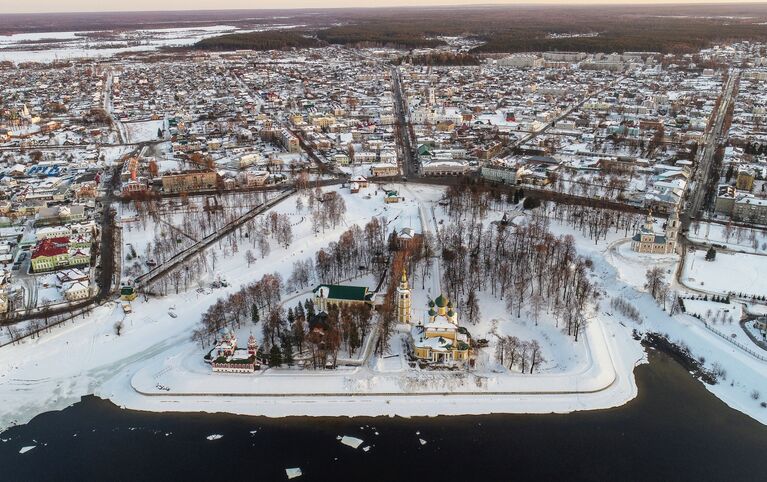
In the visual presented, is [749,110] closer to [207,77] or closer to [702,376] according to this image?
[702,376]

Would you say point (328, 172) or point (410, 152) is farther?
point (410, 152)

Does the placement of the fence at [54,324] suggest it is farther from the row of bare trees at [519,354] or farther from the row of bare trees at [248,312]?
the row of bare trees at [519,354]

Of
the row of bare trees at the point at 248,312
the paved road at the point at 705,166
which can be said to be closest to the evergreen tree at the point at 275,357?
the row of bare trees at the point at 248,312

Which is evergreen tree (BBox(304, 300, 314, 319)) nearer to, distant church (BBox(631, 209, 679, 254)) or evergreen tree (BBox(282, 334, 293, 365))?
evergreen tree (BBox(282, 334, 293, 365))

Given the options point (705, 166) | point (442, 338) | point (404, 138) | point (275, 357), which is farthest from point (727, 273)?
point (404, 138)

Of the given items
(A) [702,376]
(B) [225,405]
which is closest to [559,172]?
(A) [702,376]

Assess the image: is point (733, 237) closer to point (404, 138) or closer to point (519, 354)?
point (519, 354)
